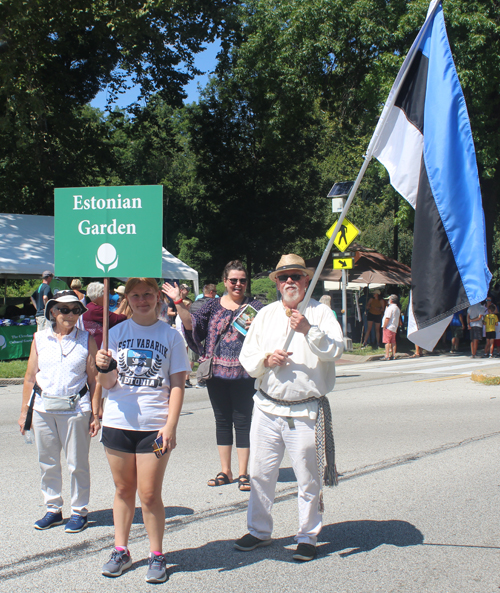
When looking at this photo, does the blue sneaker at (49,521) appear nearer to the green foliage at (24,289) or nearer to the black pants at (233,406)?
the black pants at (233,406)

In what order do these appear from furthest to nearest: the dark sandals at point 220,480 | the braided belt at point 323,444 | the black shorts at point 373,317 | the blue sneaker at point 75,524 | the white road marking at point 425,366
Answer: the black shorts at point 373,317 < the white road marking at point 425,366 < the dark sandals at point 220,480 < the blue sneaker at point 75,524 < the braided belt at point 323,444

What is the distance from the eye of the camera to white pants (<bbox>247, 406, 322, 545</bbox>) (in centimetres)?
407

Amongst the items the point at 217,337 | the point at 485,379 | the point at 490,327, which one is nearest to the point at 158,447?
the point at 217,337

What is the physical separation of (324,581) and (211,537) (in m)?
1.01

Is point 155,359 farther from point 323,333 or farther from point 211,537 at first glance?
point 211,537

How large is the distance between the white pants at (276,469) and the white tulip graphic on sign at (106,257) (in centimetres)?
139

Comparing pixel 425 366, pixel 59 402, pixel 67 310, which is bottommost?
pixel 425 366

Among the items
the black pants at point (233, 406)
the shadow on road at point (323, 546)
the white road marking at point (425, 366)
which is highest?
the black pants at point (233, 406)

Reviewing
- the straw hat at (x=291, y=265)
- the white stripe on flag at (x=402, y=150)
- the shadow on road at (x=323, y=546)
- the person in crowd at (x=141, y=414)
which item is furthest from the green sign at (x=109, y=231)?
the shadow on road at (x=323, y=546)

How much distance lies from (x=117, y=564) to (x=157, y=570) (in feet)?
0.86

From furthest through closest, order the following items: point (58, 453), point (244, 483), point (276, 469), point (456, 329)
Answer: point (456, 329), point (244, 483), point (58, 453), point (276, 469)

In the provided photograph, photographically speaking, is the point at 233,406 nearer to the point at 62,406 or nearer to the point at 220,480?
the point at 220,480

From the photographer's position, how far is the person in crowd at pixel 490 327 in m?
19.6

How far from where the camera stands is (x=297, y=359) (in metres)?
4.16
